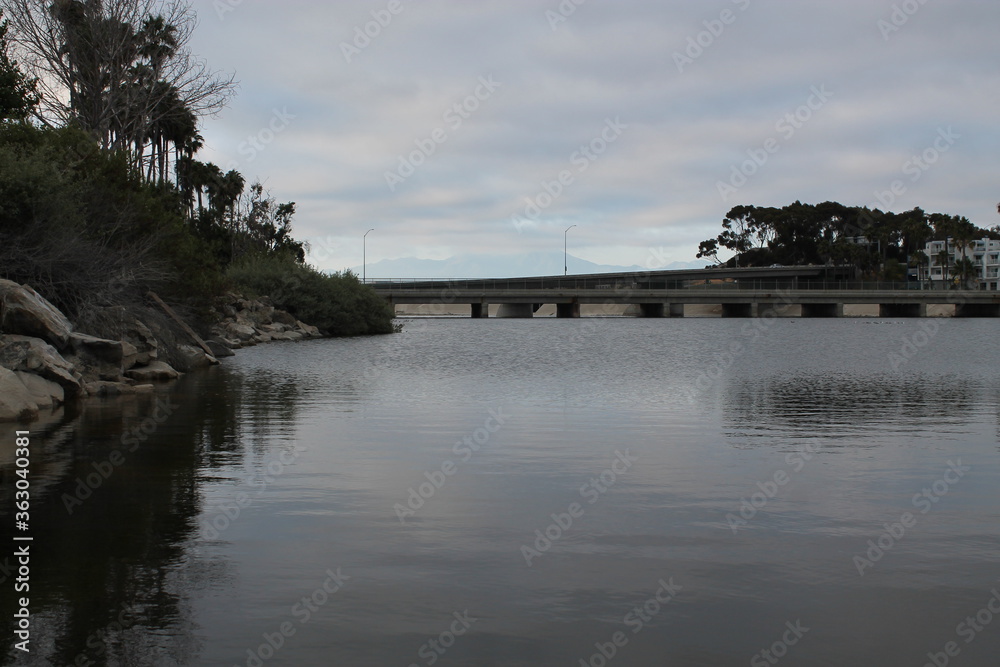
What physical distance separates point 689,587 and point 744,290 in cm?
12305

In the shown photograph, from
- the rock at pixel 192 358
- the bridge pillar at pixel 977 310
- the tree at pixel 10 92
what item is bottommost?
the rock at pixel 192 358

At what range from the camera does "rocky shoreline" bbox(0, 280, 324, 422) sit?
19.8 m

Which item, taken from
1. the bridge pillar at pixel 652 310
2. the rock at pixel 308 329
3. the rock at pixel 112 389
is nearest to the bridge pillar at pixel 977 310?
the bridge pillar at pixel 652 310

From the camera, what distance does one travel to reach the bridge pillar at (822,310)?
12850cm

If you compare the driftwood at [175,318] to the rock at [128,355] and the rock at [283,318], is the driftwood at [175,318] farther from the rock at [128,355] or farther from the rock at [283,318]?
the rock at [283,318]

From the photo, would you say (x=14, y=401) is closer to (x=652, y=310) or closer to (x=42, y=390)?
(x=42, y=390)

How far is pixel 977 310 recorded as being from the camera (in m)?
138

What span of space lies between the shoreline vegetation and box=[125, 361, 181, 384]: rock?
0.06 m

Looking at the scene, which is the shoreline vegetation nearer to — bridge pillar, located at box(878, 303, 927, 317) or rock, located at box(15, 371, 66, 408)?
rock, located at box(15, 371, 66, 408)

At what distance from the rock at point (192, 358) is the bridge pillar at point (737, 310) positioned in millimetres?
105306

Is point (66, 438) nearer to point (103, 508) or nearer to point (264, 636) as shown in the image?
point (103, 508)

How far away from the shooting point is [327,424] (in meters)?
18.7

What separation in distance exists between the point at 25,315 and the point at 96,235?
11627mm

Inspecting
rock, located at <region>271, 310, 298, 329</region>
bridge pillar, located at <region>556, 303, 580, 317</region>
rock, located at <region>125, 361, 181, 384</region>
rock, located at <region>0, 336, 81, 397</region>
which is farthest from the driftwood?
bridge pillar, located at <region>556, 303, 580, 317</region>
